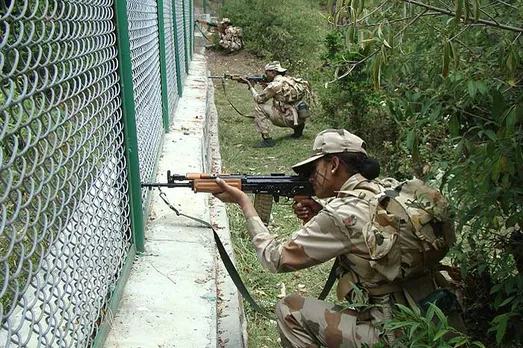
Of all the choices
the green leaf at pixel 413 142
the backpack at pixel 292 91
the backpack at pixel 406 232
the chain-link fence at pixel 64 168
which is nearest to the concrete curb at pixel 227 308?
the chain-link fence at pixel 64 168

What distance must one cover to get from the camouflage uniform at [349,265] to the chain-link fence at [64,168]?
0.76 meters

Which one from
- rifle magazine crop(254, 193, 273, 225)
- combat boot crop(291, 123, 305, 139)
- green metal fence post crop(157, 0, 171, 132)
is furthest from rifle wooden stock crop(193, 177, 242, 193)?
combat boot crop(291, 123, 305, 139)

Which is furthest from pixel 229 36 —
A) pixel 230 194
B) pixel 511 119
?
pixel 511 119

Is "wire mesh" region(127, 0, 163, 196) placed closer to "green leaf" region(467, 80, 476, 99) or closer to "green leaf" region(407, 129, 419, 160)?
"green leaf" region(407, 129, 419, 160)

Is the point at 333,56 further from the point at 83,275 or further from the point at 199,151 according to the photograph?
the point at 83,275

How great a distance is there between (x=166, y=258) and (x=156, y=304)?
0.49m

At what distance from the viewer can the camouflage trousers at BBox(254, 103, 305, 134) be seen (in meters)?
8.75

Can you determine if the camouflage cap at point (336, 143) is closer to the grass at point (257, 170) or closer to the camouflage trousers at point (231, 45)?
the grass at point (257, 170)

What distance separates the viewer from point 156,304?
2.53 meters

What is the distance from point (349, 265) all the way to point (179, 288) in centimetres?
83

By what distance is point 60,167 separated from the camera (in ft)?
5.34

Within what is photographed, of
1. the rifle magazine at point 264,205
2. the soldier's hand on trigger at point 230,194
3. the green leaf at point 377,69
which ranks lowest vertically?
the rifle magazine at point 264,205

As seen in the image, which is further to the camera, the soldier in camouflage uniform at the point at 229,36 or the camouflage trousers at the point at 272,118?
the soldier in camouflage uniform at the point at 229,36

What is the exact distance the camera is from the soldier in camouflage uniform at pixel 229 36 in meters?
16.4
